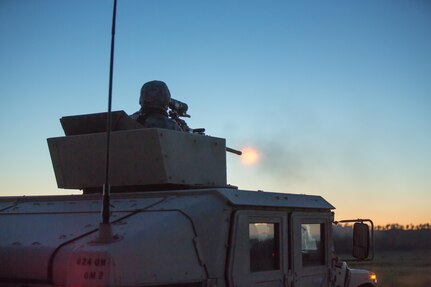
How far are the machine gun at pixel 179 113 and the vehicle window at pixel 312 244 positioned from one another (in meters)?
1.93

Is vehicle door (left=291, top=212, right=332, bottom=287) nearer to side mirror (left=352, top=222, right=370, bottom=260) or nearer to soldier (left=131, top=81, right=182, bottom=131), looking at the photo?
side mirror (left=352, top=222, right=370, bottom=260)

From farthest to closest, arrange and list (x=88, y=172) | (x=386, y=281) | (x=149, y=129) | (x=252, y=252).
Answer: (x=386, y=281)
(x=88, y=172)
(x=149, y=129)
(x=252, y=252)

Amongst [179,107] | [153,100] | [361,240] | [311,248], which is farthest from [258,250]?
[179,107]

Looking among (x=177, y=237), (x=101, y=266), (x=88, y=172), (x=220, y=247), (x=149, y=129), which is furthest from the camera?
(x=88, y=172)

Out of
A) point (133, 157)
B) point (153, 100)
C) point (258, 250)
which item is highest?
point (153, 100)

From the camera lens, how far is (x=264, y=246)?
5.64 meters

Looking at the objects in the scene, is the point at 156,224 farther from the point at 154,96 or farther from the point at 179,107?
the point at 179,107

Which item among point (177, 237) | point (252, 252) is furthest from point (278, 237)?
point (177, 237)

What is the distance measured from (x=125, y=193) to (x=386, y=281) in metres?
21.1

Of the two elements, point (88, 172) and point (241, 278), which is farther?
point (88, 172)

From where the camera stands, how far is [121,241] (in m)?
4.48

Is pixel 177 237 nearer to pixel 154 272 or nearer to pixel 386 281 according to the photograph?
pixel 154 272

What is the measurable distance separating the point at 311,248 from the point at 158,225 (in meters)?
2.21

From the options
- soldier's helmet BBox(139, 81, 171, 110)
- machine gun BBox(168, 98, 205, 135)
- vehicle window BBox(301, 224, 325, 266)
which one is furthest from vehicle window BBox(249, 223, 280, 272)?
machine gun BBox(168, 98, 205, 135)
